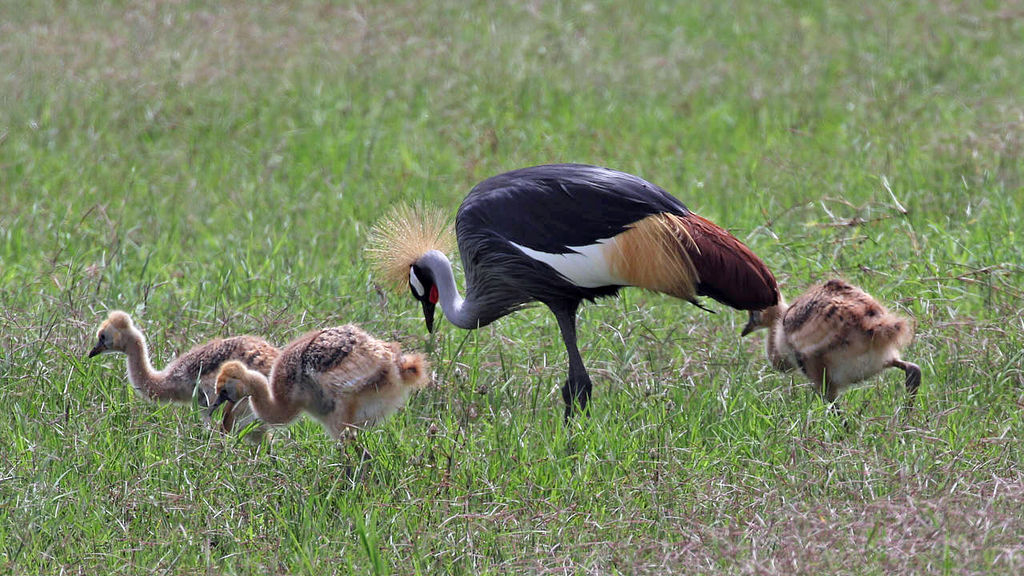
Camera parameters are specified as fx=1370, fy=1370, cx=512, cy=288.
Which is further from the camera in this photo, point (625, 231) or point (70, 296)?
point (70, 296)

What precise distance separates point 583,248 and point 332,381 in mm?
1231

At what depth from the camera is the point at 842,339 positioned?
18.9ft

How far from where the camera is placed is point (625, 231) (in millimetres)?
5859

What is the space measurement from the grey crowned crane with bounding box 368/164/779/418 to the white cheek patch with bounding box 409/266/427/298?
385 millimetres

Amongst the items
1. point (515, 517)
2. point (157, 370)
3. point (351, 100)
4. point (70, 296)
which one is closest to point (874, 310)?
point (515, 517)

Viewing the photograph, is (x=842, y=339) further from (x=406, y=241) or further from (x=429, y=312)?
(x=406, y=241)

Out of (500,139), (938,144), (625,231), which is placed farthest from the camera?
(500,139)

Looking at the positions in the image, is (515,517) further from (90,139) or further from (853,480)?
(90,139)

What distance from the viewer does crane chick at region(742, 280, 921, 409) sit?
18.9ft

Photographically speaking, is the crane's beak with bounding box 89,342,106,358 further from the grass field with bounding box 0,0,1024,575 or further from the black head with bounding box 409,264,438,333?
the black head with bounding box 409,264,438,333

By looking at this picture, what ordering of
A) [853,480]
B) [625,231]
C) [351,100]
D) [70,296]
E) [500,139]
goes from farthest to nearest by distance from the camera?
[351,100] → [500,139] → [70,296] → [625,231] → [853,480]

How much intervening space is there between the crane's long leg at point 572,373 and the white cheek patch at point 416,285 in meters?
0.69

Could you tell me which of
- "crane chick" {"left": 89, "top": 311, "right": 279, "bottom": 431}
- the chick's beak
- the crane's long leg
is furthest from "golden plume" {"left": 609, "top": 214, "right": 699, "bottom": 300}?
the chick's beak

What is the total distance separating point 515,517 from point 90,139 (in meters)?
6.25
